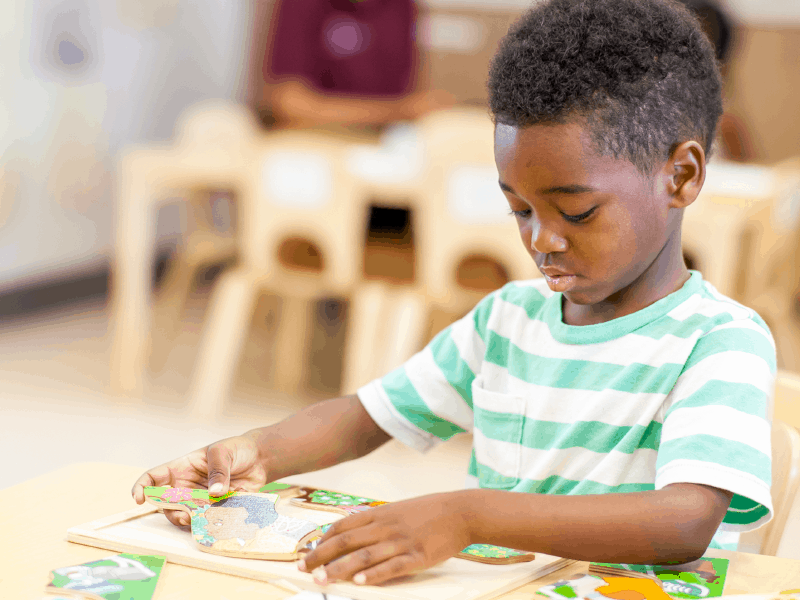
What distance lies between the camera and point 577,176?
69cm

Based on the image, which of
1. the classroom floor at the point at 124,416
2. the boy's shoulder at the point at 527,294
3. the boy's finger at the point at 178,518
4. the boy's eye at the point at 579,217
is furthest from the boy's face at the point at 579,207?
the classroom floor at the point at 124,416

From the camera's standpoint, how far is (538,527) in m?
0.62

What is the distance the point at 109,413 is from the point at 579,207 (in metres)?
2.12

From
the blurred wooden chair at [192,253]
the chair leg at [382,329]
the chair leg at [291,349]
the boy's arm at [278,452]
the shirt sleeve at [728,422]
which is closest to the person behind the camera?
the shirt sleeve at [728,422]

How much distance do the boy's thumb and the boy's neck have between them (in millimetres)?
339

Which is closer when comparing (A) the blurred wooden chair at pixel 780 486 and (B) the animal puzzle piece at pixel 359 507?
(B) the animal puzzle piece at pixel 359 507

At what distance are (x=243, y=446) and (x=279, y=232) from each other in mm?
1630

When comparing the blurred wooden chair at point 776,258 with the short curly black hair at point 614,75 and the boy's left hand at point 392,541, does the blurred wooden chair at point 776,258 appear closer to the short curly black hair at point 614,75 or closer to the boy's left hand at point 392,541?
the short curly black hair at point 614,75

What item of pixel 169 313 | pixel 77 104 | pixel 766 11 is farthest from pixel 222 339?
pixel 766 11

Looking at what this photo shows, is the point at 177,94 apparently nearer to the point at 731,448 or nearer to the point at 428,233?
Result: the point at 428,233

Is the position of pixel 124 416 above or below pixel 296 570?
below

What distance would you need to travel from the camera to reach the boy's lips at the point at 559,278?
Result: 0.73 m

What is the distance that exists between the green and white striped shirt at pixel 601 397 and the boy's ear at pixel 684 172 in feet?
0.27

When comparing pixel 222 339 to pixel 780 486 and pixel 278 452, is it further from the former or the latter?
pixel 780 486
